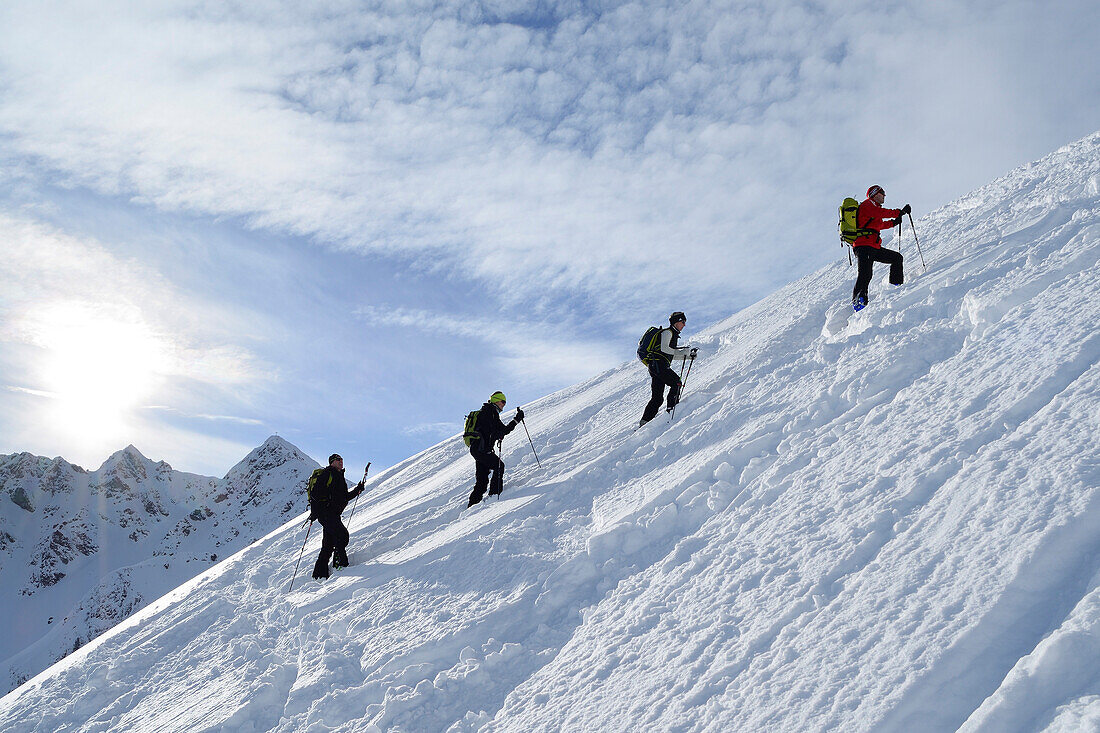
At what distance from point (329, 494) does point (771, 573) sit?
744 centimetres

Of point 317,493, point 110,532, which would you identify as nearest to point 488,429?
point 317,493

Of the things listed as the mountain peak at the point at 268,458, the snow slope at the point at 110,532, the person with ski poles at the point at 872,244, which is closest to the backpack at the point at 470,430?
the person with ski poles at the point at 872,244

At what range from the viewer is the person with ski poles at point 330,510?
9.53 metres

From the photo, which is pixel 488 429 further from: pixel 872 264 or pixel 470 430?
pixel 872 264

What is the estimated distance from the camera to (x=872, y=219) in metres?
9.66

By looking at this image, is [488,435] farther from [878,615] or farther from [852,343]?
[878,615]

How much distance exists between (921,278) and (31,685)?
13825 millimetres

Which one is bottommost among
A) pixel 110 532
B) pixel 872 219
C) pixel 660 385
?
pixel 660 385

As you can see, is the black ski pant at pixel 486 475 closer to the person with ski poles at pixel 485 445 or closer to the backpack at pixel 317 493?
the person with ski poles at pixel 485 445

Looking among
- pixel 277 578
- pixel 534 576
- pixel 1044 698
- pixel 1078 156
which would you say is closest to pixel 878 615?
pixel 1044 698

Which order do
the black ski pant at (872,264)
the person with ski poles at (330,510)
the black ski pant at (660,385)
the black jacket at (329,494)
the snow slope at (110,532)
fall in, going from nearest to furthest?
the black ski pant at (872,264) → the person with ski poles at (330,510) → the black jacket at (329,494) → the black ski pant at (660,385) → the snow slope at (110,532)

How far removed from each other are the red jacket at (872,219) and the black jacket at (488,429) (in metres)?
6.27

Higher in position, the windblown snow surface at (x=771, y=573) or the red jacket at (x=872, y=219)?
the red jacket at (x=872, y=219)

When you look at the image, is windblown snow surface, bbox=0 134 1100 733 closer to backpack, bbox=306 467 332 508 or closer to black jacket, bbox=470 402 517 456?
black jacket, bbox=470 402 517 456
